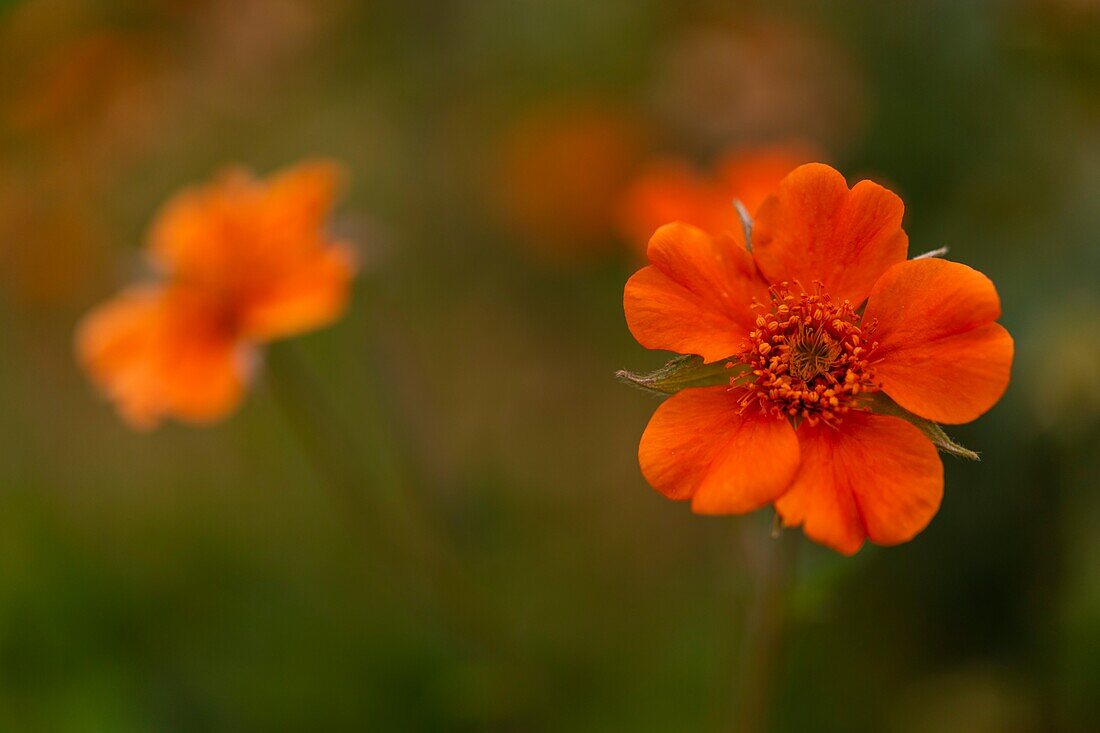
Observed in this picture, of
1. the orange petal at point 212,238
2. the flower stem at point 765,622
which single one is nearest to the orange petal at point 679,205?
the flower stem at point 765,622

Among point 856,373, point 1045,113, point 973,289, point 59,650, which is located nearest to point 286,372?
point 59,650

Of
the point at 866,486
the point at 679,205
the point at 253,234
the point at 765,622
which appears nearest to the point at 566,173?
the point at 679,205

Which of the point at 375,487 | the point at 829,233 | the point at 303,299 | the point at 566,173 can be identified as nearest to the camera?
the point at 829,233

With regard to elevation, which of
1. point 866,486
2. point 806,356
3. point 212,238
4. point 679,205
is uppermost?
point 212,238

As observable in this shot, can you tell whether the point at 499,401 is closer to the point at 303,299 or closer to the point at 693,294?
the point at 303,299

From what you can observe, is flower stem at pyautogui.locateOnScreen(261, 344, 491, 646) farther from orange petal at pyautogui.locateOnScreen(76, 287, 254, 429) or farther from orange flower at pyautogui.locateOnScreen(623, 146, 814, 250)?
orange flower at pyautogui.locateOnScreen(623, 146, 814, 250)

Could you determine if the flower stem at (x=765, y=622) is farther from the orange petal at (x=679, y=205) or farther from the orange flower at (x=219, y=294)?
the orange flower at (x=219, y=294)
